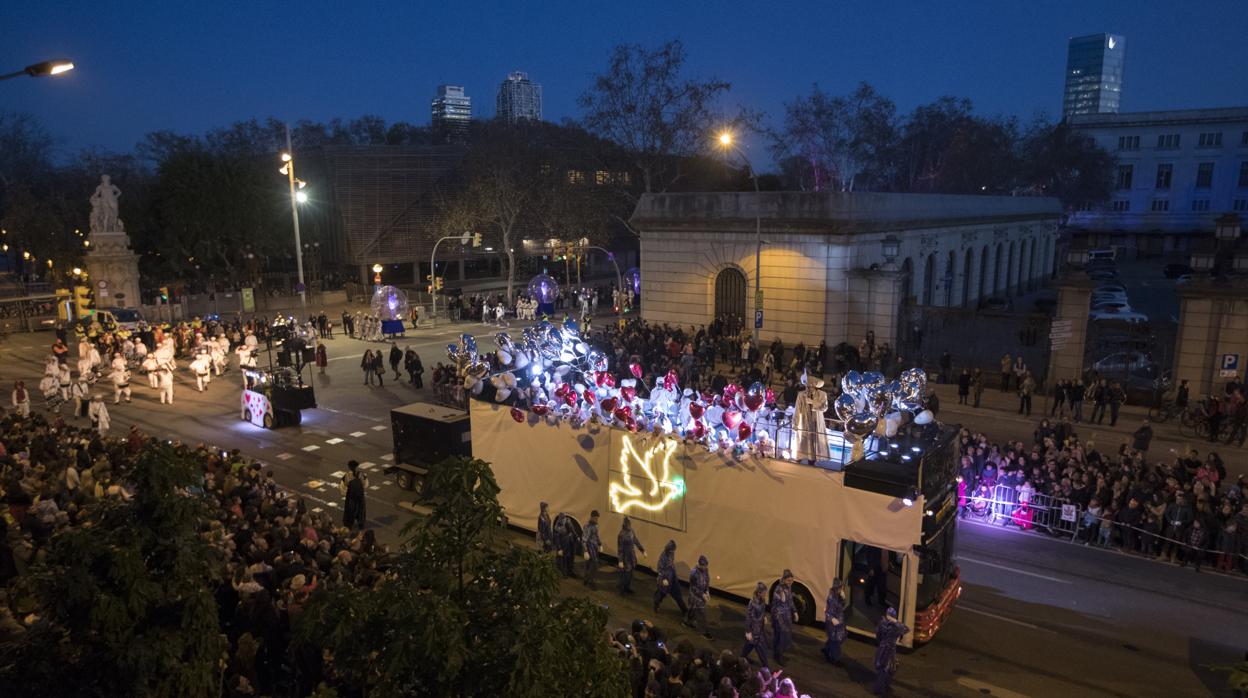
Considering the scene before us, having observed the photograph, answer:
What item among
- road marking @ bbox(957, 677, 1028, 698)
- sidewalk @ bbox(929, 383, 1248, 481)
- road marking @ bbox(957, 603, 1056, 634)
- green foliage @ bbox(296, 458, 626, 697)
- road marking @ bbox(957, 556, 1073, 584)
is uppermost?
green foliage @ bbox(296, 458, 626, 697)

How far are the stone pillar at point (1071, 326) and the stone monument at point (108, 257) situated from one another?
4413 centimetres

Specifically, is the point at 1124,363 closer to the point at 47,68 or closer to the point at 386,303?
the point at 47,68

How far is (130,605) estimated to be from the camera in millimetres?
5090

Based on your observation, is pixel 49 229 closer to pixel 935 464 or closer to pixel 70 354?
pixel 70 354

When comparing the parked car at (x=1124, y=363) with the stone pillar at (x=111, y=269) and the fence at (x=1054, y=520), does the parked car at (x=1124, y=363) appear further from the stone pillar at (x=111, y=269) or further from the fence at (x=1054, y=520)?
the stone pillar at (x=111, y=269)

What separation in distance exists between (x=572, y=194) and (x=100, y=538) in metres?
49.8

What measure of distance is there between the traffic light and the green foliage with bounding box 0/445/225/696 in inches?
1782

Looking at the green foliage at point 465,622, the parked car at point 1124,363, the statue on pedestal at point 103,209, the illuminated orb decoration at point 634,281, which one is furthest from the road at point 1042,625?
the illuminated orb decoration at point 634,281

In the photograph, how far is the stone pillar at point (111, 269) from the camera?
42.2 meters

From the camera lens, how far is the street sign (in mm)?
21828

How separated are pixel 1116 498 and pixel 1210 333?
1056 centimetres

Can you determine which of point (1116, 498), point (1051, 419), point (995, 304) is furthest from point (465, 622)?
point (995, 304)

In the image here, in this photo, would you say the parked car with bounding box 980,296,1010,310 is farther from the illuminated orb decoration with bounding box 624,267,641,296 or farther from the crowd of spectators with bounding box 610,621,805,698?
the crowd of spectators with bounding box 610,621,805,698

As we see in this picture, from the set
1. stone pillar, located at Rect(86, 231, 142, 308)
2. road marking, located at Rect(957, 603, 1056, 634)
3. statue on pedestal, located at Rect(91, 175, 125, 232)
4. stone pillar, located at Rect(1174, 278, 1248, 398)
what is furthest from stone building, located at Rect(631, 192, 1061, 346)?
statue on pedestal, located at Rect(91, 175, 125, 232)
